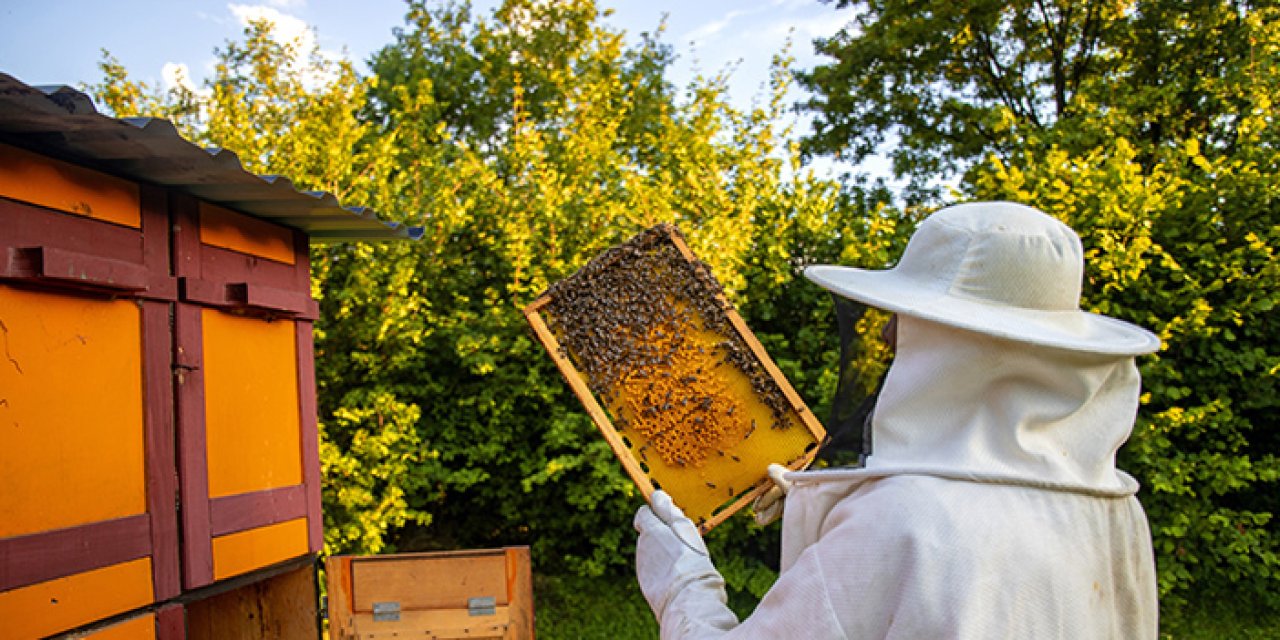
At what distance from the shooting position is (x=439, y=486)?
6980mm

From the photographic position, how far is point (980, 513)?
149 centimetres

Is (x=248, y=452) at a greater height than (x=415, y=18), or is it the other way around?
(x=415, y=18)

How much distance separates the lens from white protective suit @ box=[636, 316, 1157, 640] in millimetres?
1468

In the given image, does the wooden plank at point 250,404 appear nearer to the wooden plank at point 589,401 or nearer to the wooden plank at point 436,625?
the wooden plank at point 436,625

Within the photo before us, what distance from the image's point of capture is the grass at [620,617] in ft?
20.7

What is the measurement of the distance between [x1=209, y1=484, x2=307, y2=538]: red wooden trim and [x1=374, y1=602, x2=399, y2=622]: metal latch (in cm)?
53

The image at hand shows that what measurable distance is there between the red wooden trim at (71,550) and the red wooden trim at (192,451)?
181 millimetres

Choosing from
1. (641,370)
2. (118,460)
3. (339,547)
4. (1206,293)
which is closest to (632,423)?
(641,370)

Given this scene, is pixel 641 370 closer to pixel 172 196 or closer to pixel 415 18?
pixel 172 196

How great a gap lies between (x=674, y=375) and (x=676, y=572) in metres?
0.98

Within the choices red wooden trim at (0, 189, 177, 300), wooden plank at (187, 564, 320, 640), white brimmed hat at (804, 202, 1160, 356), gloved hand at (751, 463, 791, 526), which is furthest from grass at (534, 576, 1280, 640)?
white brimmed hat at (804, 202, 1160, 356)

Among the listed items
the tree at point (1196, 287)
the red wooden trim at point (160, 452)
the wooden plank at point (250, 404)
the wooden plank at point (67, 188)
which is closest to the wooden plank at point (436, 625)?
the wooden plank at point (250, 404)

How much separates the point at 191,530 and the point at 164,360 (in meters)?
0.57

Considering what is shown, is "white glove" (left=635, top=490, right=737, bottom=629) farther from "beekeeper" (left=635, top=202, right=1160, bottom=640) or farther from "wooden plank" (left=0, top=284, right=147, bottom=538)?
"wooden plank" (left=0, top=284, right=147, bottom=538)
